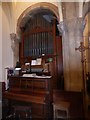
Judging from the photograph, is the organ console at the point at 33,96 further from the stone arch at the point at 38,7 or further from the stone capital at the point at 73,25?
the stone arch at the point at 38,7

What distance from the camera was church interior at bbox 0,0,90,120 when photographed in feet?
13.0

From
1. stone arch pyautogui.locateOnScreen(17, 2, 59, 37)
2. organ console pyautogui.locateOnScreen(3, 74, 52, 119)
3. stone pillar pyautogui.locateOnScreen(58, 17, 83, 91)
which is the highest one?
stone arch pyautogui.locateOnScreen(17, 2, 59, 37)

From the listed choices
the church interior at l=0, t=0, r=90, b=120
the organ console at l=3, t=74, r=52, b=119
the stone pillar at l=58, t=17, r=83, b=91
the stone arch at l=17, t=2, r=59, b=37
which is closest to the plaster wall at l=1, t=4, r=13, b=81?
the church interior at l=0, t=0, r=90, b=120

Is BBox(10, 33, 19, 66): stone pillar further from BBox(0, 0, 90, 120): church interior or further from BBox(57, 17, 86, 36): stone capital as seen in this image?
BBox(57, 17, 86, 36): stone capital

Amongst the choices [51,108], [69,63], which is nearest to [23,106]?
[51,108]

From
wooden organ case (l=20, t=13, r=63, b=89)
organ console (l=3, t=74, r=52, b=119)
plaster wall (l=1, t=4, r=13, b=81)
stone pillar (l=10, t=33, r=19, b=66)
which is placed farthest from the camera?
stone pillar (l=10, t=33, r=19, b=66)

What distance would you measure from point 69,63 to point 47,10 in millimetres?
1962

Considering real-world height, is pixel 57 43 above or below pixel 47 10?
below

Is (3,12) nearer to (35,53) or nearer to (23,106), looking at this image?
(35,53)

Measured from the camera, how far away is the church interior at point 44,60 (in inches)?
156

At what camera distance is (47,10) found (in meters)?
5.23

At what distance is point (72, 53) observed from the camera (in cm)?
419

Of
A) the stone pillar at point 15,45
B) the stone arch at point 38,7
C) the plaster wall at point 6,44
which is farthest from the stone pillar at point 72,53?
the plaster wall at point 6,44

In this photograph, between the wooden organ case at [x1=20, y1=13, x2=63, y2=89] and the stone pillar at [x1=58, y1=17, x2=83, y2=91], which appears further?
the wooden organ case at [x1=20, y1=13, x2=63, y2=89]
